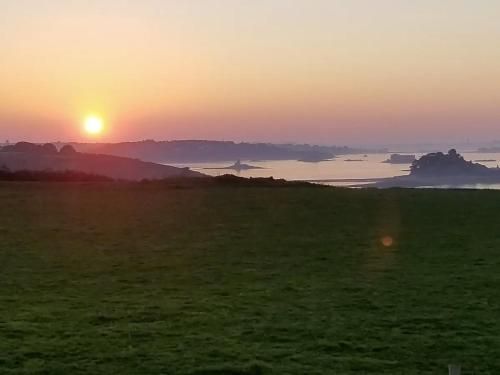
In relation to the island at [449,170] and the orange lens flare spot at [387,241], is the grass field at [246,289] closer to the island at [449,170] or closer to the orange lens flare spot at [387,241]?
the orange lens flare spot at [387,241]

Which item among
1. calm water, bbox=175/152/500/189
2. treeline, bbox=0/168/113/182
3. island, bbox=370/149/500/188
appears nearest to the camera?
treeline, bbox=0/168/113/182

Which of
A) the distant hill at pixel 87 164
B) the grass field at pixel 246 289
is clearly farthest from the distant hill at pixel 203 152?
the grass field at pixel 246 289

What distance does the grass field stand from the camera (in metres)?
5.40

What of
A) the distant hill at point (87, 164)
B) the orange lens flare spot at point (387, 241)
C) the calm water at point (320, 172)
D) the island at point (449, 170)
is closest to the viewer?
the orange lens flare spot at point (387, 241)

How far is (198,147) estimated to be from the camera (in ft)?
267

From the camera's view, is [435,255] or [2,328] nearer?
[2,328]

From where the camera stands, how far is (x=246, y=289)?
8000mm

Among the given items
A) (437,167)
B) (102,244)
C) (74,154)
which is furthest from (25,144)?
(102,244)

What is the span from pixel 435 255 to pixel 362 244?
1548 mm

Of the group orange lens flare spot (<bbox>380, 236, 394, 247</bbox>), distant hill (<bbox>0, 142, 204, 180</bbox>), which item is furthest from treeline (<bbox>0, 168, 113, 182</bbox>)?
distant hill (<bbox>0, 142, 204, 180</bbox>)

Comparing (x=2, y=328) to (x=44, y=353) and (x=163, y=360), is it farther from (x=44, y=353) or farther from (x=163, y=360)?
(x=163, y=360)

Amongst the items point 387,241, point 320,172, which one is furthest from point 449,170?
point 387,241

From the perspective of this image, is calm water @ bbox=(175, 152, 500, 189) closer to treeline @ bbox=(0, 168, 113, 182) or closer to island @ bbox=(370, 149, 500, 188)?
island @ bbox=(370, 149, 500, 188)

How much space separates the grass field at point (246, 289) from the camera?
5.40 metres
